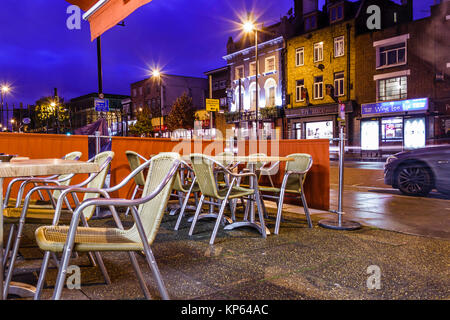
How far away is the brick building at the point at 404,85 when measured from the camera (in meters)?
22.9

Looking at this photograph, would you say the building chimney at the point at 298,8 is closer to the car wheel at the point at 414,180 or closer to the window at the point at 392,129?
the window at the point at 392,129

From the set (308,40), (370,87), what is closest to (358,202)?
(370,87)

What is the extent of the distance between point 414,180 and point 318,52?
23596 millimetres

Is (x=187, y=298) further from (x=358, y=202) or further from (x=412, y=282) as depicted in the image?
(x=358, y=202)

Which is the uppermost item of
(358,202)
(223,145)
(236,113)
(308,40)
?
(308,40)

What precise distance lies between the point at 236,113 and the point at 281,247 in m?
34.3

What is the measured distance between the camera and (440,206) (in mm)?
7562

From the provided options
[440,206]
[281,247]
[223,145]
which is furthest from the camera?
[223,145]

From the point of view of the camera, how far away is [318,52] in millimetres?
30344

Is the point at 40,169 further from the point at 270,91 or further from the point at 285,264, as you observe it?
the point at 270,91

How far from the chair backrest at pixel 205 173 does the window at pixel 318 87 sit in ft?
88.8

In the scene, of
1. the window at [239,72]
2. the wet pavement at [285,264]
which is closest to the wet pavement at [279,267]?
the wet pavement at [285,264]

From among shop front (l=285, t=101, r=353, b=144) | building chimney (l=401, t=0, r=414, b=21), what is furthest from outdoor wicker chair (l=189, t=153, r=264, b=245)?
building chimney (l=401, t=0, r=414, b=21)
